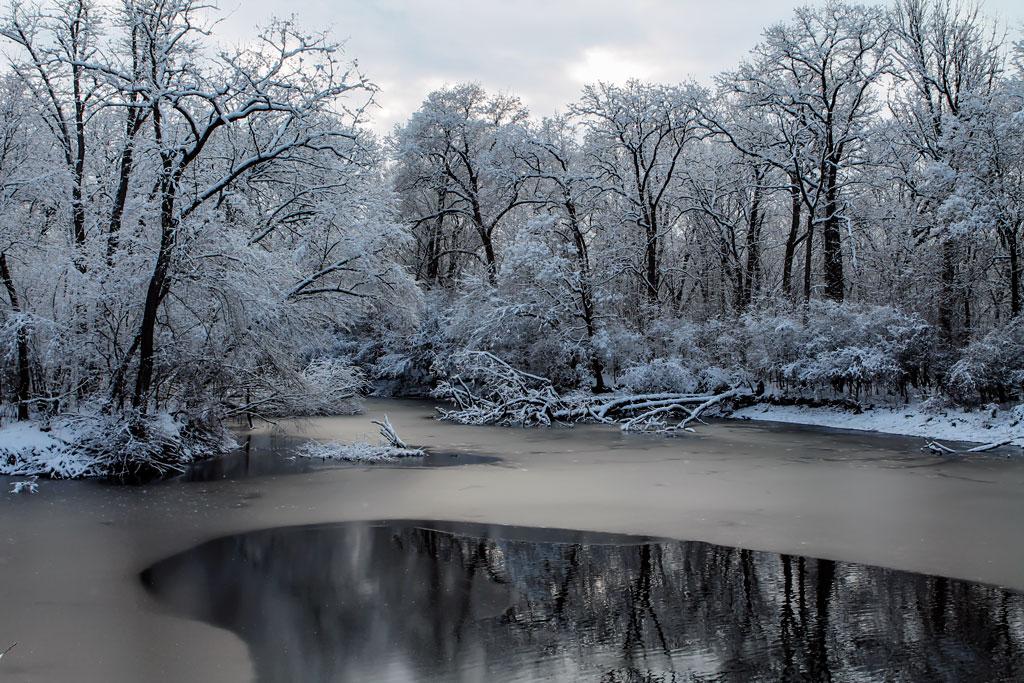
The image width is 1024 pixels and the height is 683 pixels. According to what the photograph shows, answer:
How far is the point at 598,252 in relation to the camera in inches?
1216

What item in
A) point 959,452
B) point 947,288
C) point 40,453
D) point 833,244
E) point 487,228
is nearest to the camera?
point 40,453

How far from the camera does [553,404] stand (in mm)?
22984

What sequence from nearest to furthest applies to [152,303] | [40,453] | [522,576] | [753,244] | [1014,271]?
[522,576] < [40,453] < [152,303] < [1014,271] < [753,244]

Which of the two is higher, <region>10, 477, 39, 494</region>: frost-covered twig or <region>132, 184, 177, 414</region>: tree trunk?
<region>132, 184, 177, 414</region>: tree trunk

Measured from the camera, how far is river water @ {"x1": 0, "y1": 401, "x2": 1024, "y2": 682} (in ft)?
18.8

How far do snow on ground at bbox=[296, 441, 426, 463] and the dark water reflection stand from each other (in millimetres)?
6466

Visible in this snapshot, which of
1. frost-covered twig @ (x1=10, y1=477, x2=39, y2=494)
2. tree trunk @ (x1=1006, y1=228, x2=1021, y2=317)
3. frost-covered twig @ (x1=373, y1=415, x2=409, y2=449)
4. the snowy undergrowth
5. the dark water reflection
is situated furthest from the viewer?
tree trunk @ (x1=1006, y1=228, x2=1021, y2=317)

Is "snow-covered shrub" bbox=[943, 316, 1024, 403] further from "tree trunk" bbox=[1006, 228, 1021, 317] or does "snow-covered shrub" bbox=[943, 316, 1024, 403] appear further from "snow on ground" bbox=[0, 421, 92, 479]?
"snow on ground" bbox=[0, 421, 92, 479]

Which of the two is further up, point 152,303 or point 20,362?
point 152,303

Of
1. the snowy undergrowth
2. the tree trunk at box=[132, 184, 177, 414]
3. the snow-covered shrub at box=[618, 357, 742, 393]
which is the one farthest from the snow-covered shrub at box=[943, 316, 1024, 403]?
the tree trunk at box=[132, 184, 177, 414]

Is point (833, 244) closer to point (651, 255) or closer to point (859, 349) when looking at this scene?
point (859, 349)

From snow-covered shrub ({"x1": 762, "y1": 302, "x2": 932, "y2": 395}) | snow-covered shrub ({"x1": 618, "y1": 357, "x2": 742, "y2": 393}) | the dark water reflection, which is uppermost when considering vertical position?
snow-covered shrub ({"x1": 762, "y1": 302, "x2": 932, "y2": 395})

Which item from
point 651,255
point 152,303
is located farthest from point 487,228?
point 152,303

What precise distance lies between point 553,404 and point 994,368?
11.3 meters
